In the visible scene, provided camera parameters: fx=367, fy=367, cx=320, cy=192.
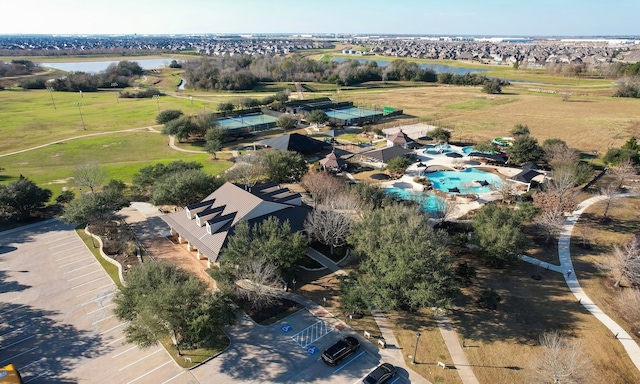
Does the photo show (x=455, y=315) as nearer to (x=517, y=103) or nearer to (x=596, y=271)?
(x=596, y=271)

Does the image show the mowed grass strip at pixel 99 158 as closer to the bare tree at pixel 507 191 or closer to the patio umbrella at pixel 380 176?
the patio umbrella at pixel 380 176

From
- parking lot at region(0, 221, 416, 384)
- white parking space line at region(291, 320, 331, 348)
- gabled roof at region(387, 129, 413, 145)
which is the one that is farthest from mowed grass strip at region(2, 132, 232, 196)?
white parking space line at region(291, 320, 331, 348)

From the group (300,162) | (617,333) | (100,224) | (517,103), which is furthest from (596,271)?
(517,103)

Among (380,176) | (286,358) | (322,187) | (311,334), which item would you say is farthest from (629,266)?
(380,176)

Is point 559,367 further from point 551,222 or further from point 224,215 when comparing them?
point 224,215

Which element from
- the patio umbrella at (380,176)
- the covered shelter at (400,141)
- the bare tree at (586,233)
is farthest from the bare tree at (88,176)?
the bare tree at (586,233)
